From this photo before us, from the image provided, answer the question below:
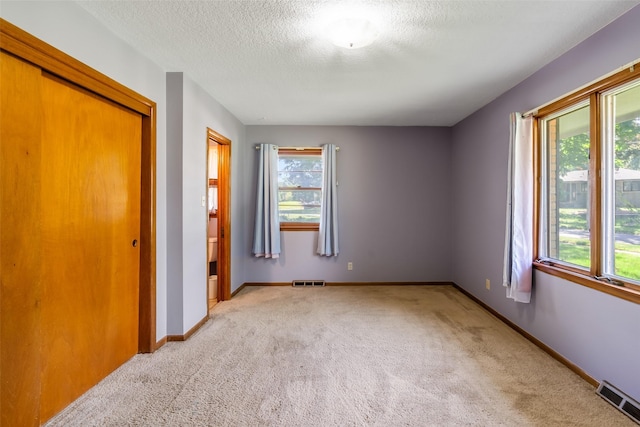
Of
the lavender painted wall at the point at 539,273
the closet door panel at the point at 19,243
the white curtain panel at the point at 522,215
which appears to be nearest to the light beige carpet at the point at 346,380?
the lavender painted wall at the point at 539,273

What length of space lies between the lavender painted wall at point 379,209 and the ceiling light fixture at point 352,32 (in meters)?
2.44

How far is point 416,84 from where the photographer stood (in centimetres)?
282

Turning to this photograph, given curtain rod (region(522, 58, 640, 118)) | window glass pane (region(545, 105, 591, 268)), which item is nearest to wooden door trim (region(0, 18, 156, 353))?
curtain rod (region(522, 58, 640, 118))

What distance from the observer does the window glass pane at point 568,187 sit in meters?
2.23

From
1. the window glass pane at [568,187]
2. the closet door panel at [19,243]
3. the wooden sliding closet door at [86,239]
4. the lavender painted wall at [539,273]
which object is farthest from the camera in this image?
the window glass pane at [568,187]

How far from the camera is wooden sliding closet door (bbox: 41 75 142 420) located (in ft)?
5.45

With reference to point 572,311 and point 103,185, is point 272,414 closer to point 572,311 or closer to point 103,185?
point 103,185

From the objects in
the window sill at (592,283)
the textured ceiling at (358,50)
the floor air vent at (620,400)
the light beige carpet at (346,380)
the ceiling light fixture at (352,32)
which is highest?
the textured ceiling at (358,50)

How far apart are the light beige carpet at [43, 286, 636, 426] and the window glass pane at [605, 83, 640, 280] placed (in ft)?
2.95

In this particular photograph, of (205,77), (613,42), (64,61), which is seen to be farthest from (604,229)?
(64,61)

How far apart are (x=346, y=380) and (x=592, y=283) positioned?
181 centimetres

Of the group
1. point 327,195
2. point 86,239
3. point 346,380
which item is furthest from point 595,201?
point 86,239

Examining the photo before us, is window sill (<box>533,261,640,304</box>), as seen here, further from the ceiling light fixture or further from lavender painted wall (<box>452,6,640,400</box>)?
the ceiling light fixture

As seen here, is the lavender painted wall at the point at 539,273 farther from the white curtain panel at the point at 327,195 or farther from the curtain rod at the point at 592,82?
the white curtain panel at the point at 327,195
